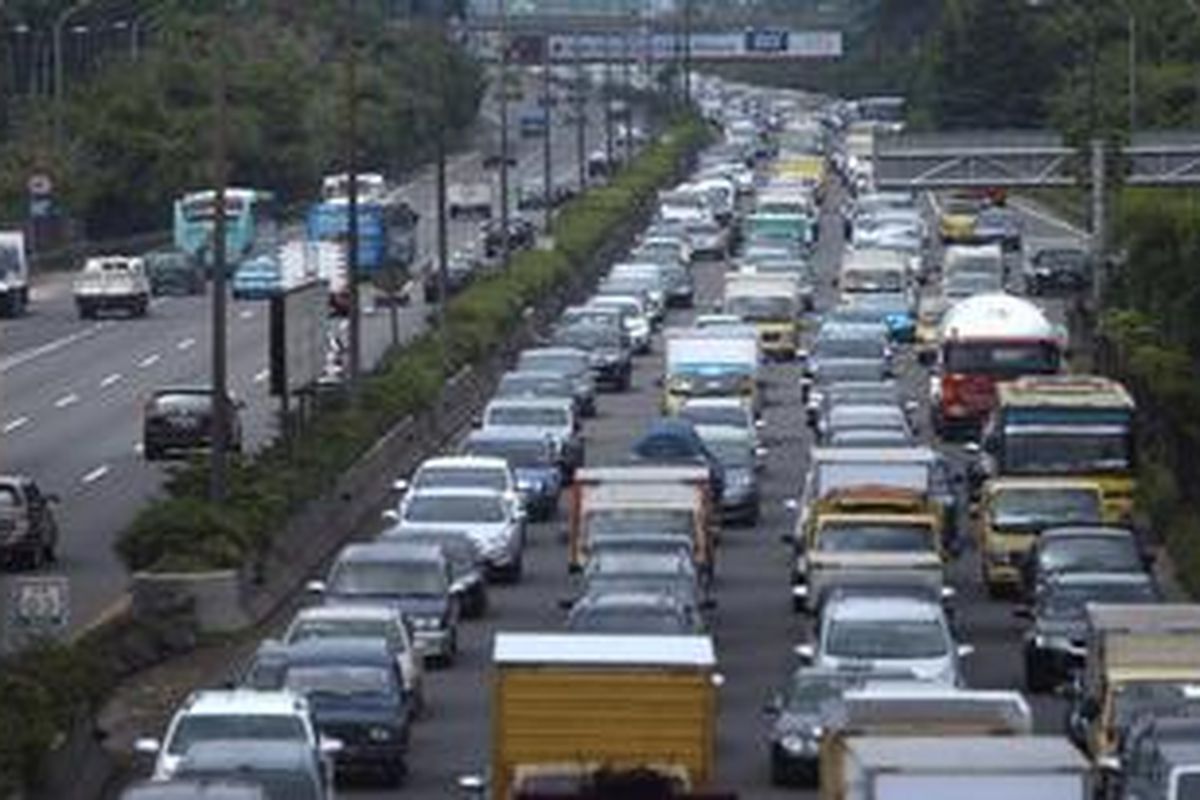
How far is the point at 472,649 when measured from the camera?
168ft

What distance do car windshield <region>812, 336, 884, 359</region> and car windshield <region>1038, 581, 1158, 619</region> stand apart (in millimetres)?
35027

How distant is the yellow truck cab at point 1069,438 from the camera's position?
59.8m

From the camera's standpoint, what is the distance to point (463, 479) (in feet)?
197

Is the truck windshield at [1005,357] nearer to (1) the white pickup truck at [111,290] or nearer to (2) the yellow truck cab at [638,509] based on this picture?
(2) the yellow truck cab at [638,509]

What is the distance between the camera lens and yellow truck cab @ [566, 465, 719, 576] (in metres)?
54.5

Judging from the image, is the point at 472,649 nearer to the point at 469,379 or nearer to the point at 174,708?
the point at 174,708

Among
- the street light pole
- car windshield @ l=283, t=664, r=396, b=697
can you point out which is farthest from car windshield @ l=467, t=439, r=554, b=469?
the street light pole

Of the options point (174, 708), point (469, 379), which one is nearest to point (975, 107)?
point (469, 379)

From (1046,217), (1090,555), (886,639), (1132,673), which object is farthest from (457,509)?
(1046,217)

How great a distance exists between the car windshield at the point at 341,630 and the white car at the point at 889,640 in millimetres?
3559

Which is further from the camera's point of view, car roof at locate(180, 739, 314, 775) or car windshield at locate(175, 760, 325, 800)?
car roof at locate(180, 739, 314, 775)

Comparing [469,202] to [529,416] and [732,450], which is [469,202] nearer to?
[529,416]

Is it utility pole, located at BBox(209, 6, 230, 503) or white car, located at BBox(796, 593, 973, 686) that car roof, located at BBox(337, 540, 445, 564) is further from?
white car, located at BBox(796, 593, 973, 686)

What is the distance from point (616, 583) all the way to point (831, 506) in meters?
5.96
